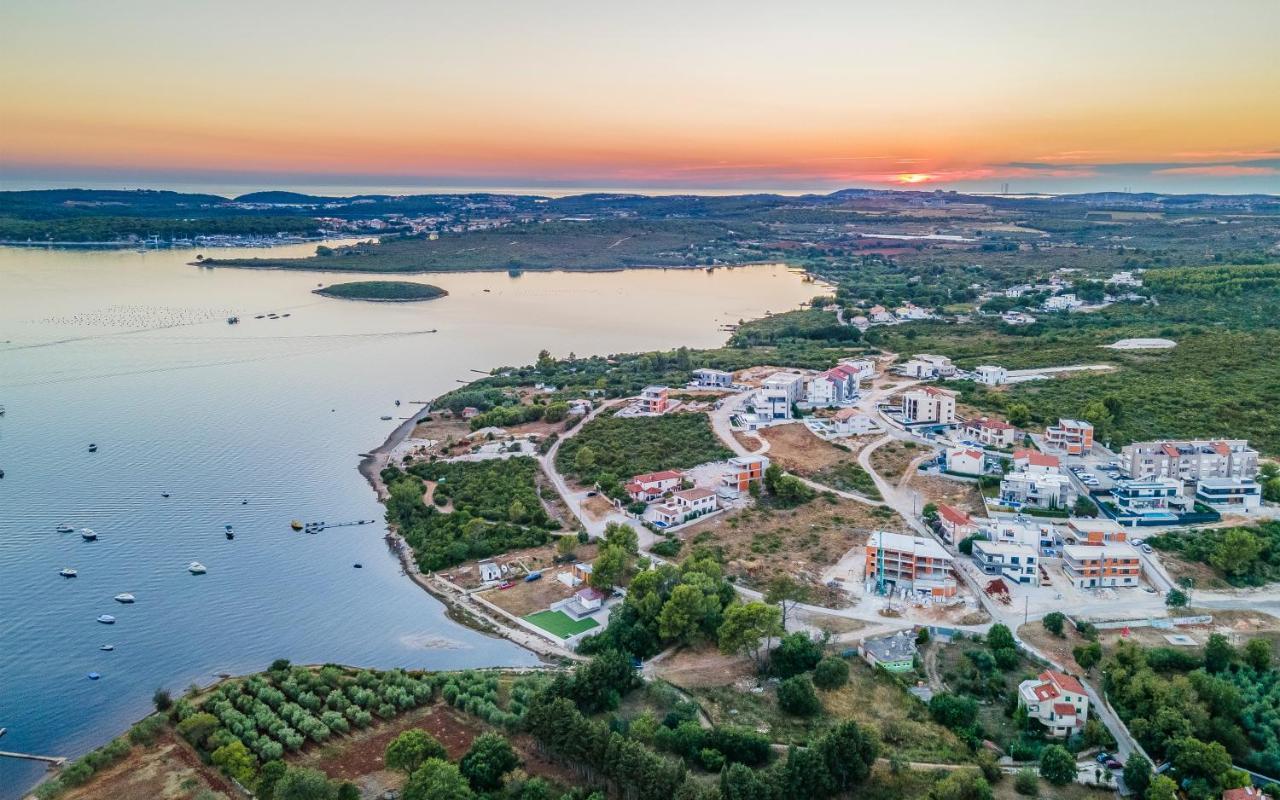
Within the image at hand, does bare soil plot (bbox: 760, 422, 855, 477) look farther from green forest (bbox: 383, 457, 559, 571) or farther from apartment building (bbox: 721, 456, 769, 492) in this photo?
green forest (bbox: 383, 457, 559, 571)

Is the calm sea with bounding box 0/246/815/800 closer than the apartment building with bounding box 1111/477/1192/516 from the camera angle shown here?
Yes

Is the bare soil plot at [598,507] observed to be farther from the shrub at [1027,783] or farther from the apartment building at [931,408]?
the shrub at [1027,783]

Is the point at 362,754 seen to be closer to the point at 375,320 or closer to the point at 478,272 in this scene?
the point at 375,320

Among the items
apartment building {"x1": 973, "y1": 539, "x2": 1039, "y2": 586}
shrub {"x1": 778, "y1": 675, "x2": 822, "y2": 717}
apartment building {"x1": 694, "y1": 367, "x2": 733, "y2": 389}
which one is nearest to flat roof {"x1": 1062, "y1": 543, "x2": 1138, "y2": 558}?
apartment building {"x1": 973, "y1": 539, "x2": 1039, "y2": 586}

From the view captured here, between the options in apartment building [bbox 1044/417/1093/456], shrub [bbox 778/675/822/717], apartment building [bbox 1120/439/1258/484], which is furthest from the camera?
apartment building [bbox 1044/417/1093/456]

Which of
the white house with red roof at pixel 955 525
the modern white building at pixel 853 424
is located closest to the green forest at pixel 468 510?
the white house with red roof at pixel 955 525
